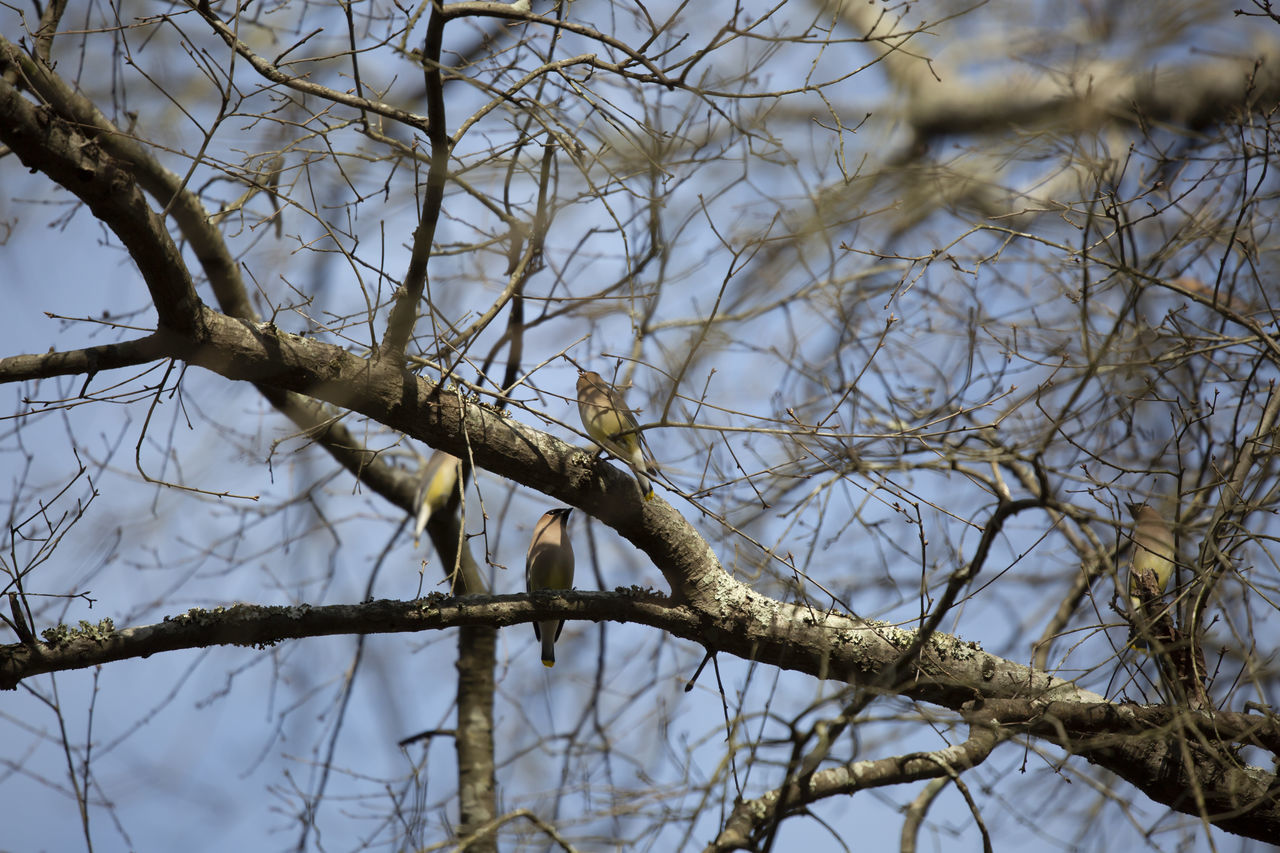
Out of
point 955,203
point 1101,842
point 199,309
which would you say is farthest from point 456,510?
point 1101,842

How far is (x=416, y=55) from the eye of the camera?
2389 mm

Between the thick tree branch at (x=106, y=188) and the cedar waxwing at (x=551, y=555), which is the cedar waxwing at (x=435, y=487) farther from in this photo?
the thick tree branch at (x=106, y=188)

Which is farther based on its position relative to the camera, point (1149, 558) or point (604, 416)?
point (1149, 558)

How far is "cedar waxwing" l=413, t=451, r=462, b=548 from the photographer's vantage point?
193 inches

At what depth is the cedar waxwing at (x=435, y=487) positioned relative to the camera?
4.89 m

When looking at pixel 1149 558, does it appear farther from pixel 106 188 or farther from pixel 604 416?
pixel 106 188

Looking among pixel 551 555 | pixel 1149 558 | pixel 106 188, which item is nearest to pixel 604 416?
pixel 551 555

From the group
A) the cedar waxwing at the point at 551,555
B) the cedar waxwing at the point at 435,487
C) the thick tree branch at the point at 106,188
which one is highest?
the cedar waxwing at the point at 435,487

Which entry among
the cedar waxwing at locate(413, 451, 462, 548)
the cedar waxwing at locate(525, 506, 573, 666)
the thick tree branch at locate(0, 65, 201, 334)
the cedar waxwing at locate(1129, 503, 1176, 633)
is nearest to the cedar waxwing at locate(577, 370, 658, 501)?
the cedar waxwing at locate(525, 506, 573, 666)

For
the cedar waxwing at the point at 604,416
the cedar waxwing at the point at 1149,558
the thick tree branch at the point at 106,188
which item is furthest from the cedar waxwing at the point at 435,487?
the cedar waxwing at the point at 1149,558

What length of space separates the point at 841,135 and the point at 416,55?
1.57m

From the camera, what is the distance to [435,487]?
4980 mm

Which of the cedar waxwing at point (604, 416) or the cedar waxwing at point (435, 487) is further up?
the cedar waxwing at point (435, 487)

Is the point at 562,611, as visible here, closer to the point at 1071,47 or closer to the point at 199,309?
the point at 199,309
